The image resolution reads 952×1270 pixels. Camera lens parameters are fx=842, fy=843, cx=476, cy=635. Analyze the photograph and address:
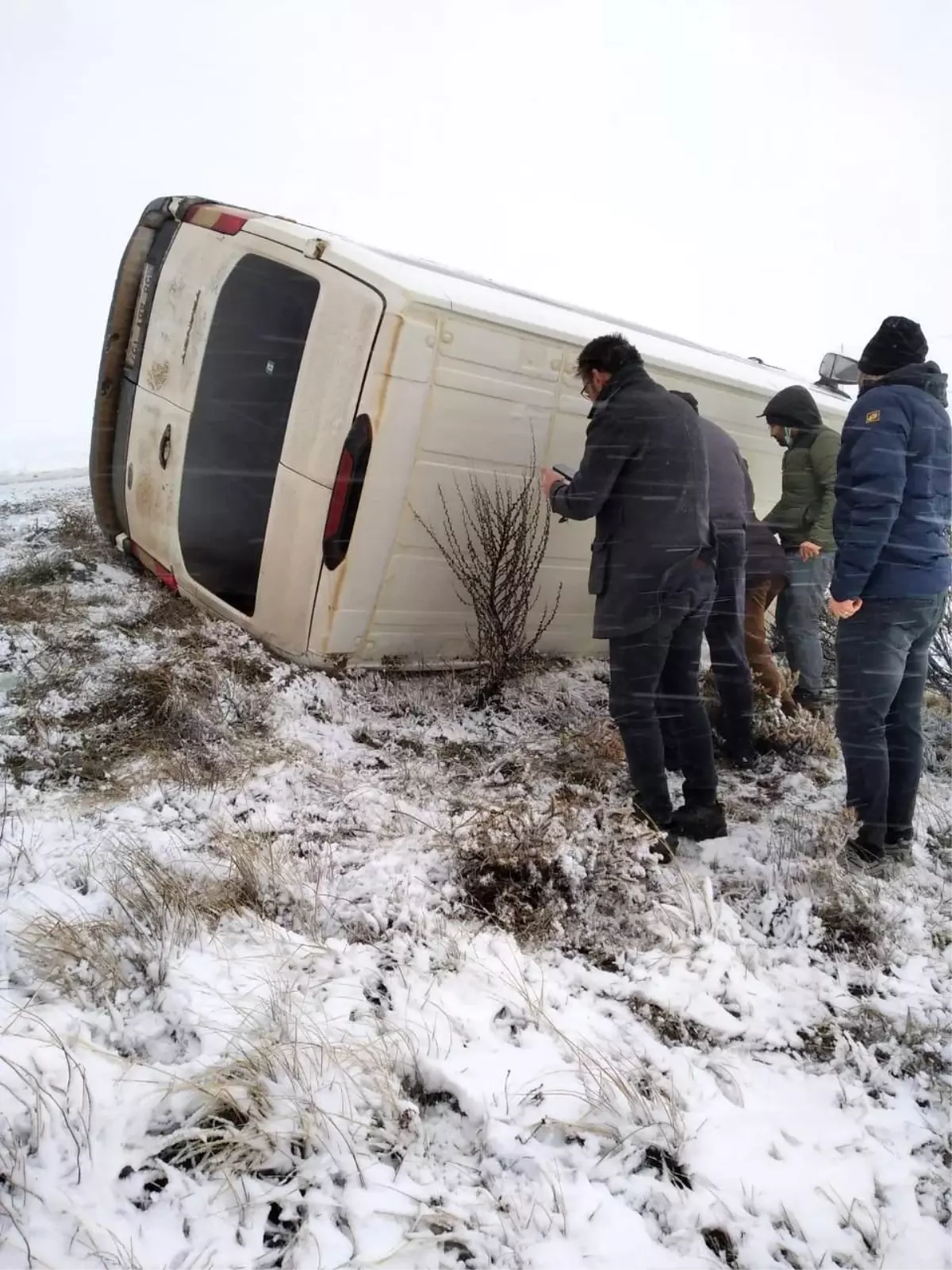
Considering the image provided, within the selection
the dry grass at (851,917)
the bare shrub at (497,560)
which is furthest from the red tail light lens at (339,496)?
the dry grass at (851,917)

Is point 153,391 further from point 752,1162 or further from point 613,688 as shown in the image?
point 752,1162

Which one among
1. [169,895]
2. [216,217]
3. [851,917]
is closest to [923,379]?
[851,917]

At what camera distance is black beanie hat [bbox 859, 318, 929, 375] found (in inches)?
120

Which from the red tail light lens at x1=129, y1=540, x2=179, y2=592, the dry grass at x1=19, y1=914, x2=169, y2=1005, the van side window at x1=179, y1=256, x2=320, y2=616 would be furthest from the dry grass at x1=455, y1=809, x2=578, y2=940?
the red tail light lens at x1=129, y1=540, x2=179, y2=592

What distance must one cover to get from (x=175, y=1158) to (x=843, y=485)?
2.86m

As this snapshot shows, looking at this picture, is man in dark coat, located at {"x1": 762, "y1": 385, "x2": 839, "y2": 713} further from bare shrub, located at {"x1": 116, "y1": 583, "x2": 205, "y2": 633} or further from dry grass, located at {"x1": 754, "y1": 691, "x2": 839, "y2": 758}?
bare shrub, located at {"x1": 116, "y1": 583, "x2": 205, "y2": 633}

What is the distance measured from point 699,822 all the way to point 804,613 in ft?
6.54

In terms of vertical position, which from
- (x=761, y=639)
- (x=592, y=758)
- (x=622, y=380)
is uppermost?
(x=622, y=380)

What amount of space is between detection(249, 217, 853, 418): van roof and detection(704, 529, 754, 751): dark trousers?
116 centimetres

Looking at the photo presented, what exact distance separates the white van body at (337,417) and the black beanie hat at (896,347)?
1358 millimetres

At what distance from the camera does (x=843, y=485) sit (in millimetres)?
3068

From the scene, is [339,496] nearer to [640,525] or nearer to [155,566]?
[640,525]

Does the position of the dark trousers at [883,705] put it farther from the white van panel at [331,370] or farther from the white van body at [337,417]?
the white van panel at [331,370]

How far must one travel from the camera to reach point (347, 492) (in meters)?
3.55
